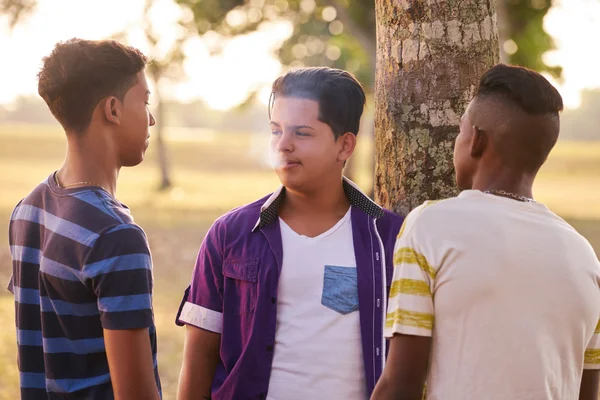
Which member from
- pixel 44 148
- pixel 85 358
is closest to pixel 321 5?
pixel 85 358

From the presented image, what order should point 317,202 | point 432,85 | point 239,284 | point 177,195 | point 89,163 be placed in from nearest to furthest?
point 89,163, point 239,284, point 317,202, point 432,85, point 177,195

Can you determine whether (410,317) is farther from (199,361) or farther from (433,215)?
(199,361)

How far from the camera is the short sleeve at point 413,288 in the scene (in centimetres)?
214

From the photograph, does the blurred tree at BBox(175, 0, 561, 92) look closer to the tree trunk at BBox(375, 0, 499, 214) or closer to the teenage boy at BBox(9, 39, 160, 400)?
the tree trunk at BBox(375, 0, 499, 214)

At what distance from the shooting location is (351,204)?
3027 mm

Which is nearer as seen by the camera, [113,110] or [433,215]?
[433,215]

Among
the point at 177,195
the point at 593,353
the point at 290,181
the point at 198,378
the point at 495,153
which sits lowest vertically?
the point at 177,195

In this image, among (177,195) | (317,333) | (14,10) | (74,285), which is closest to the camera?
(74,285)

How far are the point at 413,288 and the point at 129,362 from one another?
2.88 feet

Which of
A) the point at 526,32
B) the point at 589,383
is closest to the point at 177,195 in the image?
the point at 526,32

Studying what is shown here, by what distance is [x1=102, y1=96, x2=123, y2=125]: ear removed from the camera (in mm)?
2564

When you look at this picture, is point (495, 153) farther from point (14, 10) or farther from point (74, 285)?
point (14, 10)

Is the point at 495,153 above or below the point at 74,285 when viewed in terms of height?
above

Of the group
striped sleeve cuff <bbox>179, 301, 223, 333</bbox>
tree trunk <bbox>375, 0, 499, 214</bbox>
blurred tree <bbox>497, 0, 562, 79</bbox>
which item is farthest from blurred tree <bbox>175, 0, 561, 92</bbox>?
striped sleeve cuff <bbox>179, 301, 223, 333</bbox>
